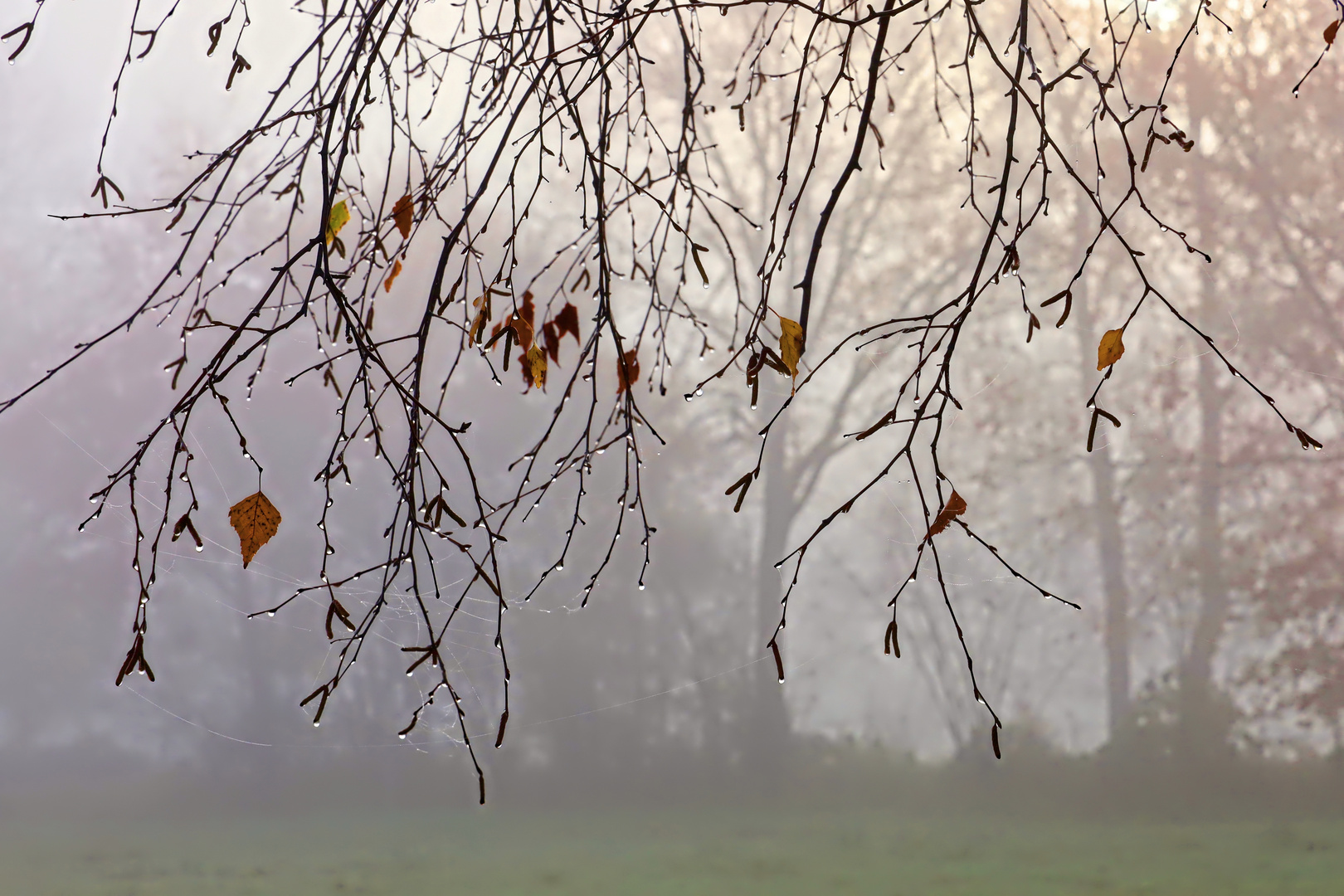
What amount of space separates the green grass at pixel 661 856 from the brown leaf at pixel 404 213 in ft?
5.85

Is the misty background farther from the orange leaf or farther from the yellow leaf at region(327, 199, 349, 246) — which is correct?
the orange leaf

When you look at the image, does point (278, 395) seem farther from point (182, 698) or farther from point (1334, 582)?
point (1334, 582)

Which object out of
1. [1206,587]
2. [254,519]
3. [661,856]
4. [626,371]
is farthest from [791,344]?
[1206,587]

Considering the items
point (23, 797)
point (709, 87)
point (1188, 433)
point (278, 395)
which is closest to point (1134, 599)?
point (1188, 433)

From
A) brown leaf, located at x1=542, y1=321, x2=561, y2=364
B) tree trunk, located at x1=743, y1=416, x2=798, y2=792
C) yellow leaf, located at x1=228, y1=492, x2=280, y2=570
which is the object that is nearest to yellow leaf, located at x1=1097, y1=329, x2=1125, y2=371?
brown leaf, located at x1=542, y1=321, x2=561, y2=364

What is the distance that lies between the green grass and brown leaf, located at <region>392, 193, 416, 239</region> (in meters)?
1.78

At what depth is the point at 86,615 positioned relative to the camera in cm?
230

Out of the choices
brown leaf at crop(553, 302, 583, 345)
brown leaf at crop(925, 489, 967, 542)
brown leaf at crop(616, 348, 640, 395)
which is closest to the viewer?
brown leaf at crop(925, 489, 967, 542)

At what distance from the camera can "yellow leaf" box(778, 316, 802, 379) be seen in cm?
70

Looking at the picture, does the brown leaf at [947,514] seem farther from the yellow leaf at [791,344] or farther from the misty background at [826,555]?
the misty background at [826,555]

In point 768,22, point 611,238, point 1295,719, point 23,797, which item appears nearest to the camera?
point 23,797

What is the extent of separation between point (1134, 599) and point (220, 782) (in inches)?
82.6

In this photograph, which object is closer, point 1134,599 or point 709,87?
point 1134,599

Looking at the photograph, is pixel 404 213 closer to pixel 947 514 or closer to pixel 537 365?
pixel 537 365
